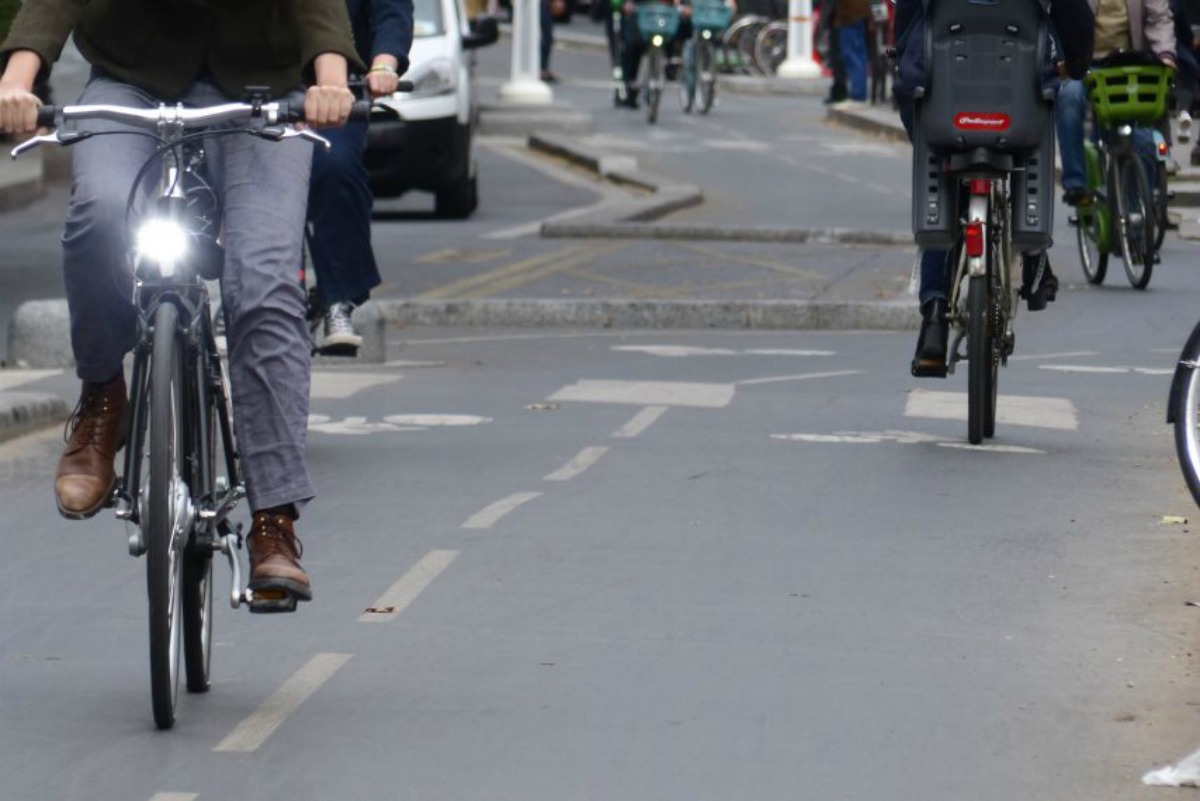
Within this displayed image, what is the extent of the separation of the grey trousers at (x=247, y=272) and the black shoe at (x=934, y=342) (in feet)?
13.7

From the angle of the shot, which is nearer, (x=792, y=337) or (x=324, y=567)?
(x=324, y=567)

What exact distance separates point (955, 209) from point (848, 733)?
438 cm

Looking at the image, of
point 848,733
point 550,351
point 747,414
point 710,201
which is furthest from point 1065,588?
point 710,201

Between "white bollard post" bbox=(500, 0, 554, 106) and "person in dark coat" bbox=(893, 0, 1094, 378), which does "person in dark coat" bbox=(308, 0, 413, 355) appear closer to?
"person in dark coat" bbox=(893, 0, 1094, 378)

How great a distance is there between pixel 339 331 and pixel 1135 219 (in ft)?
24.4

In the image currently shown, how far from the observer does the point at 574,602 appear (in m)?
6.78

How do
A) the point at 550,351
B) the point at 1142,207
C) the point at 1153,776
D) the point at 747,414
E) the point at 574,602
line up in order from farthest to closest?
the point at 1142,207 < the point at 550,351 < the point at 747,414 < the point at 574,602 < the point at 1153,776

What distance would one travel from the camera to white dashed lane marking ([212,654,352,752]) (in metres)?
5.40

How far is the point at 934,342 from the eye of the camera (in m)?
9.68

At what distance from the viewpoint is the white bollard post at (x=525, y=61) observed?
105 feet

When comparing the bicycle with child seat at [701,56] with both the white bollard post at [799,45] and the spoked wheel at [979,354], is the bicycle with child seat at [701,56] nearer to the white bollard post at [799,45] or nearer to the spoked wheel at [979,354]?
the white bollard post at [799,45]

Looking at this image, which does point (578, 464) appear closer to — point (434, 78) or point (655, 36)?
point (434, 78)

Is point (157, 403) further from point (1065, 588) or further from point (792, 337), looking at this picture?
point (792, 337)

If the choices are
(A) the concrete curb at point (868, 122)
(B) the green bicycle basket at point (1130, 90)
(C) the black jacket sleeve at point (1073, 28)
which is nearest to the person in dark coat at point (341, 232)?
(C) the black jacket sleeve at point (1073, 28)
